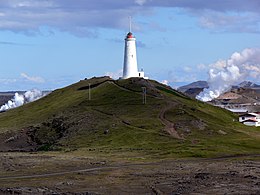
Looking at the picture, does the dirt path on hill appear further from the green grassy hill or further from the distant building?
the distant building

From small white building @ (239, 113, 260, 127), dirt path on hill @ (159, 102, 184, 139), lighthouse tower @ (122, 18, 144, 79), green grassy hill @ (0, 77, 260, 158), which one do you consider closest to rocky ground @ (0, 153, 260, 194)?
green grassy hill @ (0, 77, 260, 158)

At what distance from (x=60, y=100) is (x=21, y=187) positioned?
114 meters

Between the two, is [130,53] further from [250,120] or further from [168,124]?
[168,124]

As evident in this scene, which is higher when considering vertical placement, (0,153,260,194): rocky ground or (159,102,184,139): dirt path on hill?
(159,102,184,139): dirt path on hill

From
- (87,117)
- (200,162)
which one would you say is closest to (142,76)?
(87,117)

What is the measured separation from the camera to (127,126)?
134 metres

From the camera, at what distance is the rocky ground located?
68.8 meters

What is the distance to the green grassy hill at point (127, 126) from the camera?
115625mm

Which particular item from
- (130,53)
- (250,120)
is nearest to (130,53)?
(130,53)

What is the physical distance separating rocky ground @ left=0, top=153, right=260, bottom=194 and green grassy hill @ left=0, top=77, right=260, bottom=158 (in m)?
12.6

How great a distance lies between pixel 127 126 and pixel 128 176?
54630 millimetres

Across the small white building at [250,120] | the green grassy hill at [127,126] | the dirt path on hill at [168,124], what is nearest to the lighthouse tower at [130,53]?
the green grassy hill at [127,126]

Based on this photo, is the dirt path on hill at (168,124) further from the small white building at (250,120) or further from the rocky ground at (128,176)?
the small white building at (250,120)

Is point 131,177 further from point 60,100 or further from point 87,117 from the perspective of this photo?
point 60,100
